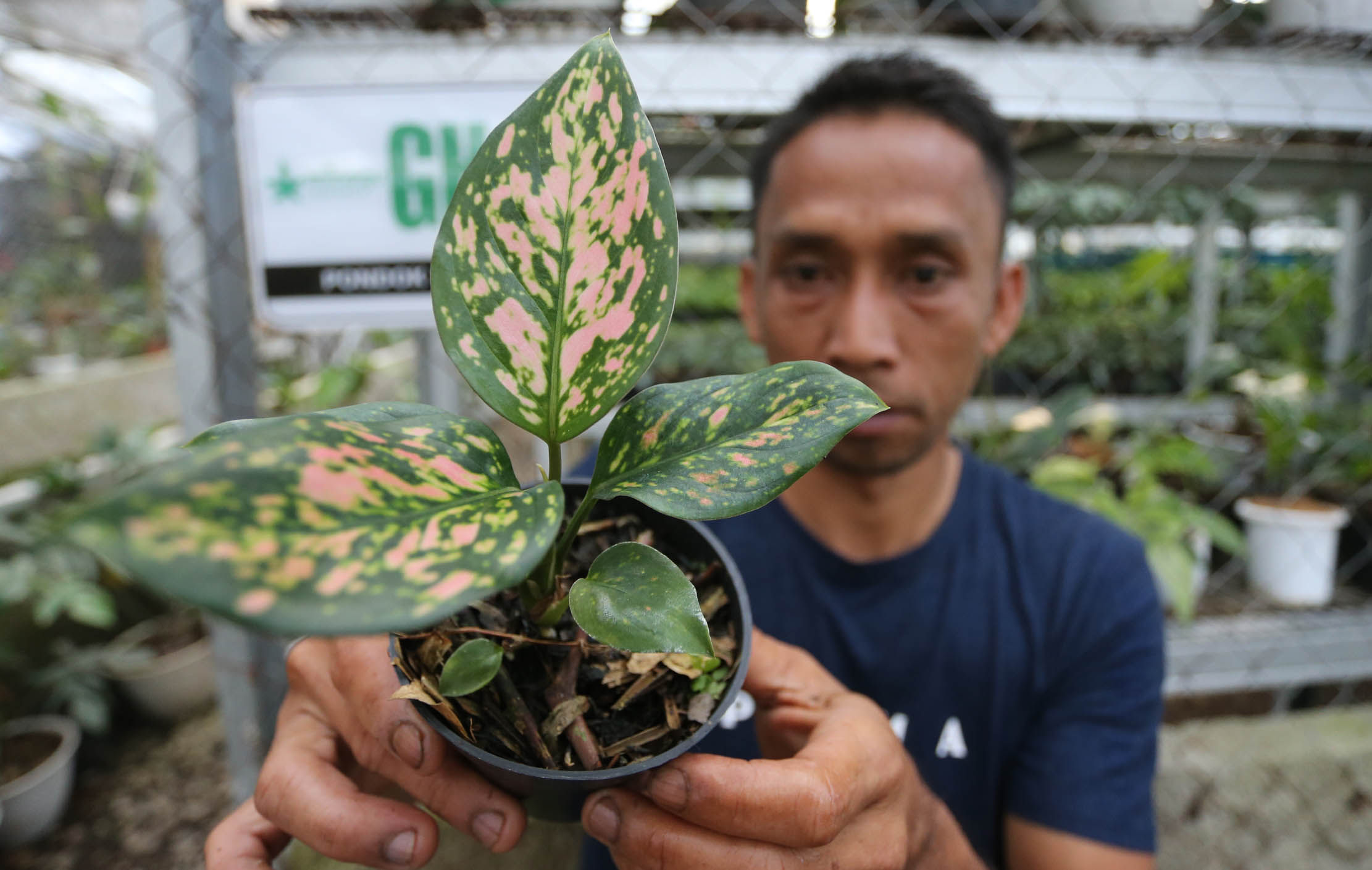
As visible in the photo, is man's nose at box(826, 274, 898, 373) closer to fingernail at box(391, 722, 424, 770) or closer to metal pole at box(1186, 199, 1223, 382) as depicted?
A: fingernail at box(391, 722, 424, 770)

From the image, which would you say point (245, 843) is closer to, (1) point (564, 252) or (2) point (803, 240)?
(1) point (564, 252)

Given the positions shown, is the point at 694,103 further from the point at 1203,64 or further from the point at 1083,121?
the point at 1203,64

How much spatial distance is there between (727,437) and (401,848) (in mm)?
284

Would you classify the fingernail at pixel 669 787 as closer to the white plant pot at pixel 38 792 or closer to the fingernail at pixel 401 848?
the fingernail at pixel 401 848

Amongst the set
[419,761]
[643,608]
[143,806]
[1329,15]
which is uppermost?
[1329,15]

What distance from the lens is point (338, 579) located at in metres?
0.18

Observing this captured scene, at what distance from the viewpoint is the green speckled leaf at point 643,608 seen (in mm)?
246

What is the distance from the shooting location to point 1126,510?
1.30 metres

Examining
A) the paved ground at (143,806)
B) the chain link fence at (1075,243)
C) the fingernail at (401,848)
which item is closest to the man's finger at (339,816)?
the fingernail at (401,848)

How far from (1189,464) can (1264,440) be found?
1.10 feet

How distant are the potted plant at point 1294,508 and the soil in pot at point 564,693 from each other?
148 centimetres

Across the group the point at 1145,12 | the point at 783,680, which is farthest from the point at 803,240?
the point at 1145,12

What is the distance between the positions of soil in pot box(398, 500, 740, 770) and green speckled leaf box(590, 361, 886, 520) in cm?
8

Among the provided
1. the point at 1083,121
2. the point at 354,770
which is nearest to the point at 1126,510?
the point at 1083,121
